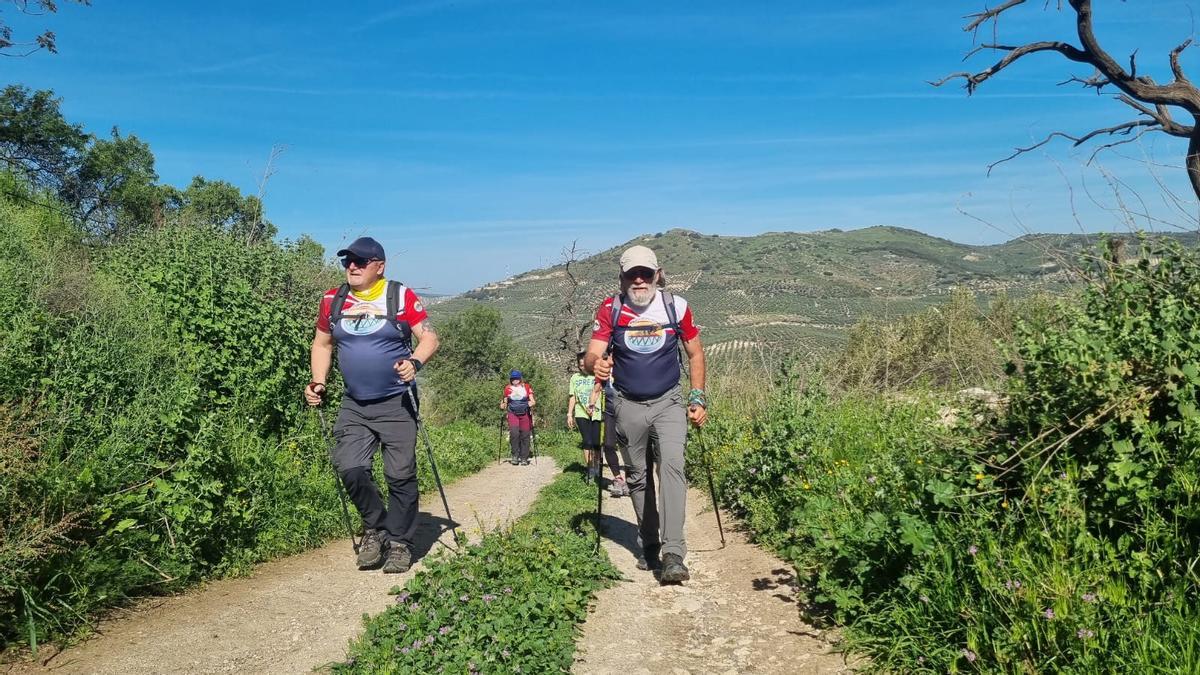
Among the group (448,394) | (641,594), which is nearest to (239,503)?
(641,594)

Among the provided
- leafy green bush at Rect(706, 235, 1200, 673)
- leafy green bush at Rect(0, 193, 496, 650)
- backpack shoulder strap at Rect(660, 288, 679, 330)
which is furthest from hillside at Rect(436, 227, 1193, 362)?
leafy green bush at Rect(0, 193, 496, 650)

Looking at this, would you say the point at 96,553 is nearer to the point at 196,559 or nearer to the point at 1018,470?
the point at 196,559

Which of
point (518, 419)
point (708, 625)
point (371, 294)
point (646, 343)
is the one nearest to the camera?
point (708, 625)

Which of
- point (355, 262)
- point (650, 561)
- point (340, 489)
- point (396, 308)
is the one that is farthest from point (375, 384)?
point (650, 561)

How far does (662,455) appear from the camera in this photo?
19.3ft

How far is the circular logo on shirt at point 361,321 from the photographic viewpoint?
605 centimetres

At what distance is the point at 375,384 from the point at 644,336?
2.15m

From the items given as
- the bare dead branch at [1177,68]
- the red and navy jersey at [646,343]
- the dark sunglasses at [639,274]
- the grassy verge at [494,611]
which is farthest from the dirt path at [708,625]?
the bare dead branch at [1177,68]

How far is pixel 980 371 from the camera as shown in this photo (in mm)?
6918

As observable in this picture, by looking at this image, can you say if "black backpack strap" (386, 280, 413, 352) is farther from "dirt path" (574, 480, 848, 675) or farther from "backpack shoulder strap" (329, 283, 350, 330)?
"dirt path" (574, 480, 848, 675)

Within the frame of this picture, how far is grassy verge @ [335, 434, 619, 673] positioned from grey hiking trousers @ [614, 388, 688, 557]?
0.53 m

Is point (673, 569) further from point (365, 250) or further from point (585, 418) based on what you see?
point (585, 418)

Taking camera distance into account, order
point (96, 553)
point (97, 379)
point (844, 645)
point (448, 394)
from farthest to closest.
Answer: point (448, 394) → point (97, 379) → point (96, 553) → point (844, 645)

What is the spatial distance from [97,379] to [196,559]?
147 cm
